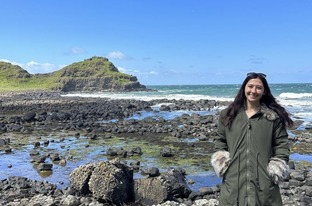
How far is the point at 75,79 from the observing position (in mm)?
135250

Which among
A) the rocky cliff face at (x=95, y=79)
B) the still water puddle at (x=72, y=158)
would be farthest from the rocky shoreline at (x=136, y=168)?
the rocky cliff face at (x=95, y=79)

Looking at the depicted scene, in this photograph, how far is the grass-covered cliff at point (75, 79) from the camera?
130m

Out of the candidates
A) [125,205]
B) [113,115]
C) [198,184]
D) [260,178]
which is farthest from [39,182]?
[113,115]

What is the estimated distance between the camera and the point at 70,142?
22156mm

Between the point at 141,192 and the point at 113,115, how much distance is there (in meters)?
28.3

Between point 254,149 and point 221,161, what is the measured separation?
0.46 meters

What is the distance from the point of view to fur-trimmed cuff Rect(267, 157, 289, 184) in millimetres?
4137

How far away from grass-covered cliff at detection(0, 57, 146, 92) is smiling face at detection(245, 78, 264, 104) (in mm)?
124289

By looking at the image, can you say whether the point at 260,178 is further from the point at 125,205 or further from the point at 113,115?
the point at 113,115

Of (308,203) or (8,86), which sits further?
(8,86)

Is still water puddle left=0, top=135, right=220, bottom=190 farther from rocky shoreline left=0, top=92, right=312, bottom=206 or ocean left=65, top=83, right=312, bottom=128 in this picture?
ocean left=65, top=83, right=312, bottom=128

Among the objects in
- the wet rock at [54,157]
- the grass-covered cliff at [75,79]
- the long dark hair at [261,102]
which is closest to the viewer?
the long dark hair at [261,102]

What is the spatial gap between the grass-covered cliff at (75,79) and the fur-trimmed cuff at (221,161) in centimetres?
12412

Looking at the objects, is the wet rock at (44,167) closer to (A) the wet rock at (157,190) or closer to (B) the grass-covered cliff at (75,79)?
(A) the wet rock at (157,190)
